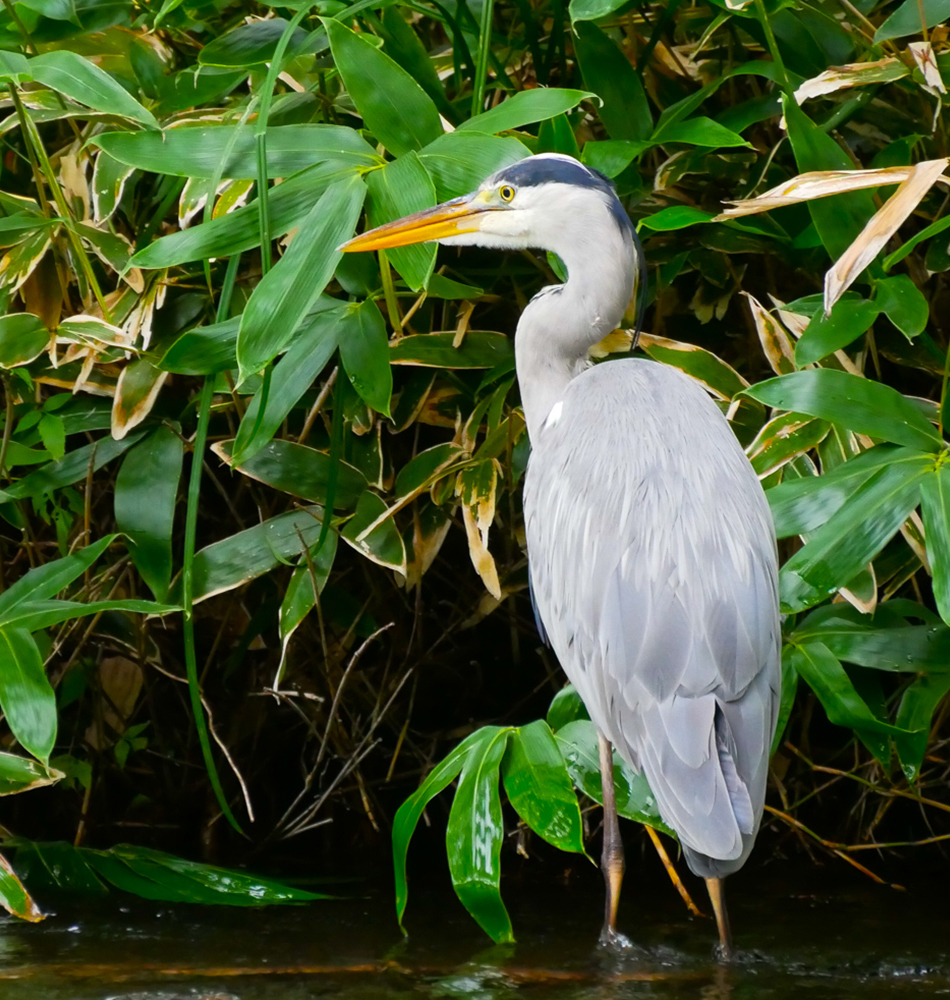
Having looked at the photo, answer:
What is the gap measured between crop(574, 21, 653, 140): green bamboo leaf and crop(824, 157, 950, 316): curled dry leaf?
0.57 meters

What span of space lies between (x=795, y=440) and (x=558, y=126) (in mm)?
709

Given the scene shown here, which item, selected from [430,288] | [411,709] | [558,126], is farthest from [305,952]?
[558,126]

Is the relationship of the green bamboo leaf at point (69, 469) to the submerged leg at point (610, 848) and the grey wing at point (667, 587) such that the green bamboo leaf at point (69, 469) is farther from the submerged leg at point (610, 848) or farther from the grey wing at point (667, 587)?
the submerged leg at point (610, 848)

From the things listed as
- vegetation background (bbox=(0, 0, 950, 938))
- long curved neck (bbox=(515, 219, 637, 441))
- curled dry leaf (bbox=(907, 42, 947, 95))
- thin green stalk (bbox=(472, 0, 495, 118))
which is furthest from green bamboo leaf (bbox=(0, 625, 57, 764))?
curled dry leaf (bbox=(907, 42, 947, 95))

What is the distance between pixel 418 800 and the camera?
2008mm

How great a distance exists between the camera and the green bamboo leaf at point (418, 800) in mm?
2004

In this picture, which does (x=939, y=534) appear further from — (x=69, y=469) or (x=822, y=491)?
(x=69, y=469)

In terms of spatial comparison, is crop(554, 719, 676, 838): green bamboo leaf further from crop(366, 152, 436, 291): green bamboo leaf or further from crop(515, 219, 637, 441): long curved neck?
crop(366, 152, 436, 291): green bamboo leaf

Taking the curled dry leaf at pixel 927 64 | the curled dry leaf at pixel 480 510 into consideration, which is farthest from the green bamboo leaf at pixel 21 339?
the curled dry leaf at pixel 927 64

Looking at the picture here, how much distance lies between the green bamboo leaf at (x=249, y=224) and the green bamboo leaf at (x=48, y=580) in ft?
1.80

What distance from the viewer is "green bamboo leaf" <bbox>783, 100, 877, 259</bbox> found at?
212cm

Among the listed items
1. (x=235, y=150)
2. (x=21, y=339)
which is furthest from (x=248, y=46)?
(x=21, y=339)

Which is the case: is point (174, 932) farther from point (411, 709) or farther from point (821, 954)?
point (821, 954)

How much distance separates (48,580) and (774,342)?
1384 mm
